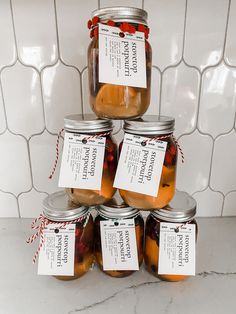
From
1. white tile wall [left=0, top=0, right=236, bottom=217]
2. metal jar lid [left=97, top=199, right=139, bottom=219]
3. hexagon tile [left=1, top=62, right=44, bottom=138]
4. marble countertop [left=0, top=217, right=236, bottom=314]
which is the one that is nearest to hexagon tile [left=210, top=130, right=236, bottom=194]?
white tile wall [left=0, top=0, right=236, bottom=217]

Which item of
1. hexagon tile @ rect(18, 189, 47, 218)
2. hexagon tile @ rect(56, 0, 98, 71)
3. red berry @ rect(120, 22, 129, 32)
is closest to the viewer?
red berry @ rect(120, 22, 129, 32)

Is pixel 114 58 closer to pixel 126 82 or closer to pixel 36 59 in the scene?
pixel 126 82

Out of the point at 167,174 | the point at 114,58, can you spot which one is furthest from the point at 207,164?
the point at 114,58

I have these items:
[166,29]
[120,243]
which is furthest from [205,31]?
[120,243]

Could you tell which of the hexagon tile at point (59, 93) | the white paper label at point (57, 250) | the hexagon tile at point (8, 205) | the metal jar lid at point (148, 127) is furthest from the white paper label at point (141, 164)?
the hexagon tile at point (8, 205)

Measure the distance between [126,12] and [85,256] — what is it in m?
0.38

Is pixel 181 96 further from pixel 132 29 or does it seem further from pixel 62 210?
pixel 62 210

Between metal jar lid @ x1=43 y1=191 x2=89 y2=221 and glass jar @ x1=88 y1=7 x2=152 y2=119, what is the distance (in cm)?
15

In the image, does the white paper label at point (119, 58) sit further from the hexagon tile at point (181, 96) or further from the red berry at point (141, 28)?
the hexagon tile at point (181, 96)

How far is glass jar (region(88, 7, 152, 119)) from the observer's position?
0.39 meters

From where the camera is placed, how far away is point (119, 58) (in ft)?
1.27

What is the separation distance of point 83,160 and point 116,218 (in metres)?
0.11

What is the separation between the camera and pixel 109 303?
43 cm

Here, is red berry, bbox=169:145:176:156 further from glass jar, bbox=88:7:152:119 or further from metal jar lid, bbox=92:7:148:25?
metal jar lid, bbox=92:7:148:25
